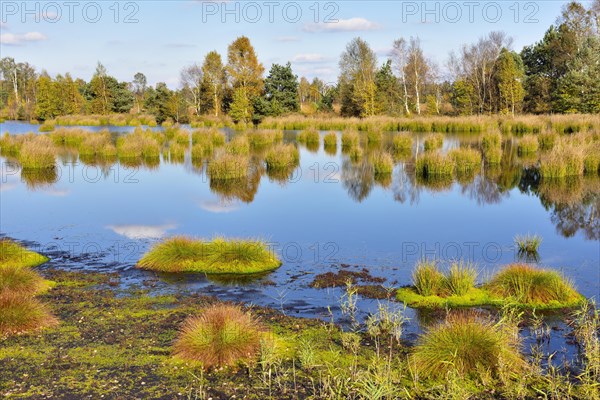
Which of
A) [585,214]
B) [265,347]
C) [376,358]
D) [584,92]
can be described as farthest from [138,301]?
[584,92]

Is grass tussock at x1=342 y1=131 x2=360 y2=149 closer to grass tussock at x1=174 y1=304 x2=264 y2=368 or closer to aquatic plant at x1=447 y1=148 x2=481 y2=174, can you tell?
aquatic plant at x1=447 y1=148 x2=481 y2=174

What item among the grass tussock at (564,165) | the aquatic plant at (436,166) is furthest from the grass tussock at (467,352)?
the grass tussock at (564,165)

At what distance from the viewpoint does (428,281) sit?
881 centimetres

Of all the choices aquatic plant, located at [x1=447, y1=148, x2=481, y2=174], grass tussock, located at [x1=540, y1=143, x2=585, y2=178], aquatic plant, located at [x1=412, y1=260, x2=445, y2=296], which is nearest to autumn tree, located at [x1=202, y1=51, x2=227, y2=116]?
aquatic plant, located at [x1=447, y1=148, x2=481, y2=174]

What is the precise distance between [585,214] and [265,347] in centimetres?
1223

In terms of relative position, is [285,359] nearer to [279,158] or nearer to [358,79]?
[279,158]

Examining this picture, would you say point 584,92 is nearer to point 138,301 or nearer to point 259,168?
point 259,168

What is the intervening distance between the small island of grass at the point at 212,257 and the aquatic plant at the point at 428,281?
288 cm

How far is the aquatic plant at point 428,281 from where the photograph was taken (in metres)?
8.76

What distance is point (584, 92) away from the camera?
45.6 meters

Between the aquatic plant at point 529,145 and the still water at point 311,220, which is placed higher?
the aquatic plant at point 529,145

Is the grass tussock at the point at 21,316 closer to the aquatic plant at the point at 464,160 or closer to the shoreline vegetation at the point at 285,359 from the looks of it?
the shoreline vegetation at the point at 285,359

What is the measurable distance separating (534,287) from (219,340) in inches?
198

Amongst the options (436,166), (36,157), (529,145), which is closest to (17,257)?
(436,166)
